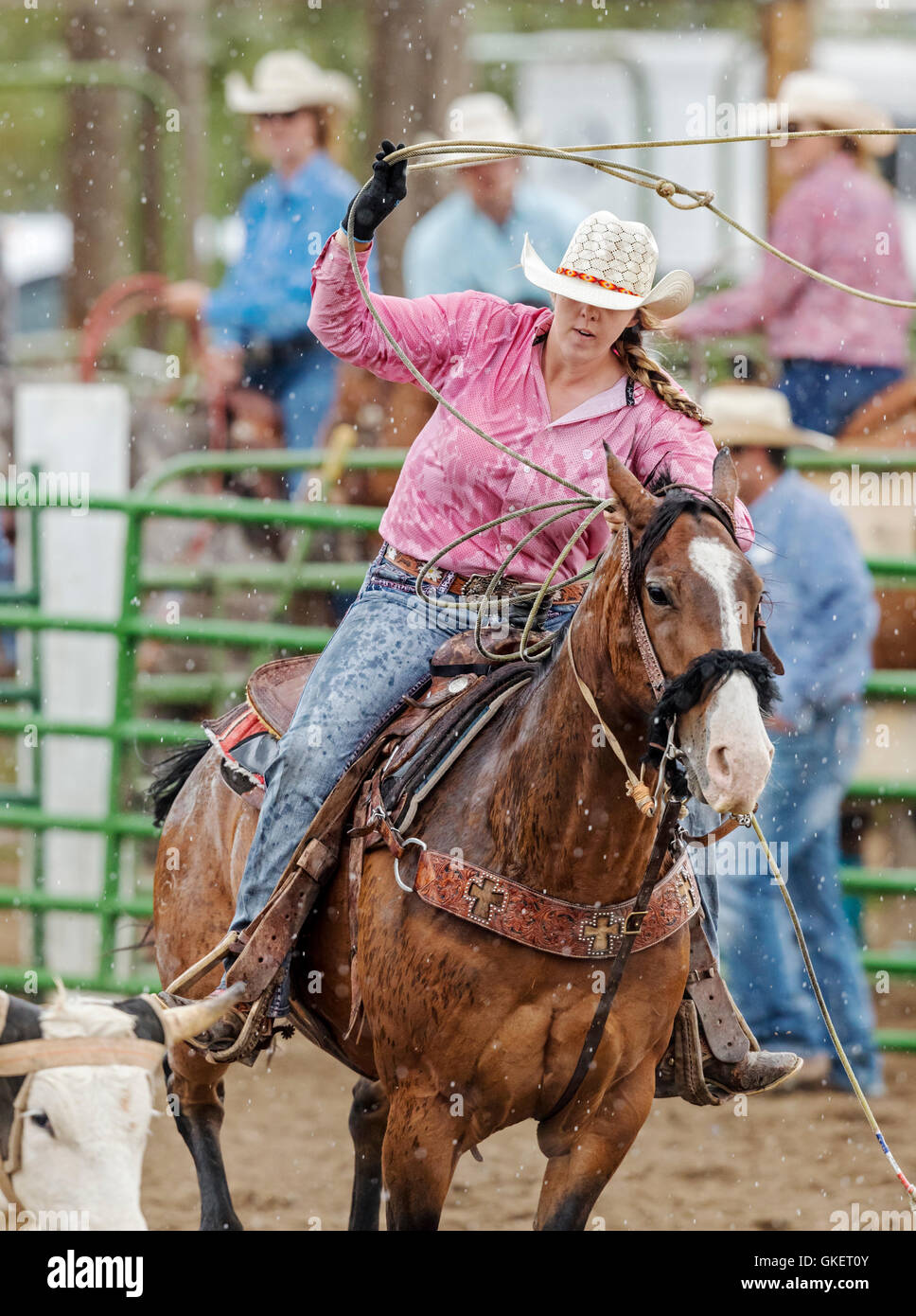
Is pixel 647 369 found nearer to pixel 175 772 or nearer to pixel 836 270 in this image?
pixel 175 772

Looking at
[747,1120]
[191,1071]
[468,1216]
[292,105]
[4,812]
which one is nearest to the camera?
[191,1071]

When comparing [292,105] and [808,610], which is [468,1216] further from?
[292,105]

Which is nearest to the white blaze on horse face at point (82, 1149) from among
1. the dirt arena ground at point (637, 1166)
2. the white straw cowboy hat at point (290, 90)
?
the dirt arena ground at point (637, 1166)

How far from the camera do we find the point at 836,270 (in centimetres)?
845

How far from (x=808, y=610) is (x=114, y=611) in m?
3.16

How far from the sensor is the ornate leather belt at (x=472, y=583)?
4.26 meters

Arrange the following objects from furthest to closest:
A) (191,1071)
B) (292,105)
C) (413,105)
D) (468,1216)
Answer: (413,105) < (292,105) < (468,1216) < (191,1071)

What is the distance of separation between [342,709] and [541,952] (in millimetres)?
806

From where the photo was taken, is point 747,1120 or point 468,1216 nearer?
point 468,1216

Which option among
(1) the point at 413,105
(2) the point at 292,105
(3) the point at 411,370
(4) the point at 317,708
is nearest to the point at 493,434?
(3) the point at 411,370

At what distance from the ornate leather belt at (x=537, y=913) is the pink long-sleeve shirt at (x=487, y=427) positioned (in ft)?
2.57

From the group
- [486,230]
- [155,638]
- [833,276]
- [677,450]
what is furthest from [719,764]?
[486,230]

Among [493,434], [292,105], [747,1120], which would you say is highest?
[292,105]

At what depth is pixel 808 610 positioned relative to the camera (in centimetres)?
707
